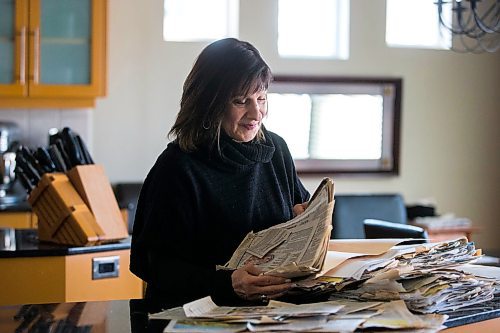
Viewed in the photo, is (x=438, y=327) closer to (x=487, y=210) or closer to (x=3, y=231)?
(x=3, y=231)

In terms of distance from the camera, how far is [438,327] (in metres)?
1.40

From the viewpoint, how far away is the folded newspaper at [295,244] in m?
1.54

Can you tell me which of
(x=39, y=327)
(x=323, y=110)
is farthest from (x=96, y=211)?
(x=323, y=110)

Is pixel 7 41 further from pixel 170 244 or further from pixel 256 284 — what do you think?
pixel 256 284

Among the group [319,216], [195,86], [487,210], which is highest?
[195,86]

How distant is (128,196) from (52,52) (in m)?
0.96

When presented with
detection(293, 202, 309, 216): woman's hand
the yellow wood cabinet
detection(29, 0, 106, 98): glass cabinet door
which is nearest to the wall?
detection(29, 0, 106, 98): glass cabinet door

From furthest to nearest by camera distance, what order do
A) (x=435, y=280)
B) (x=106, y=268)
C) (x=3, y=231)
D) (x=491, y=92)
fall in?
(x=491, y=92) < (x=3, y=231) < (x=106, y=268) < (x=435, y=280)

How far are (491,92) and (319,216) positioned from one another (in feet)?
16.0

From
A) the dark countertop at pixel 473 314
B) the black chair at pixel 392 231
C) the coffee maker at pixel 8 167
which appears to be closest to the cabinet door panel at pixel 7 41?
the coffee maker at pixel 8 167

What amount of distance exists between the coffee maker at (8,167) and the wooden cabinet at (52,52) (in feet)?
0.55

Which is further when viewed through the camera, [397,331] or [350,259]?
[350,259]

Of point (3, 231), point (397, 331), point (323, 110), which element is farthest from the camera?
point (323, 110)

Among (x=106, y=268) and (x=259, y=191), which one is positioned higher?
(x=259, y=191)
